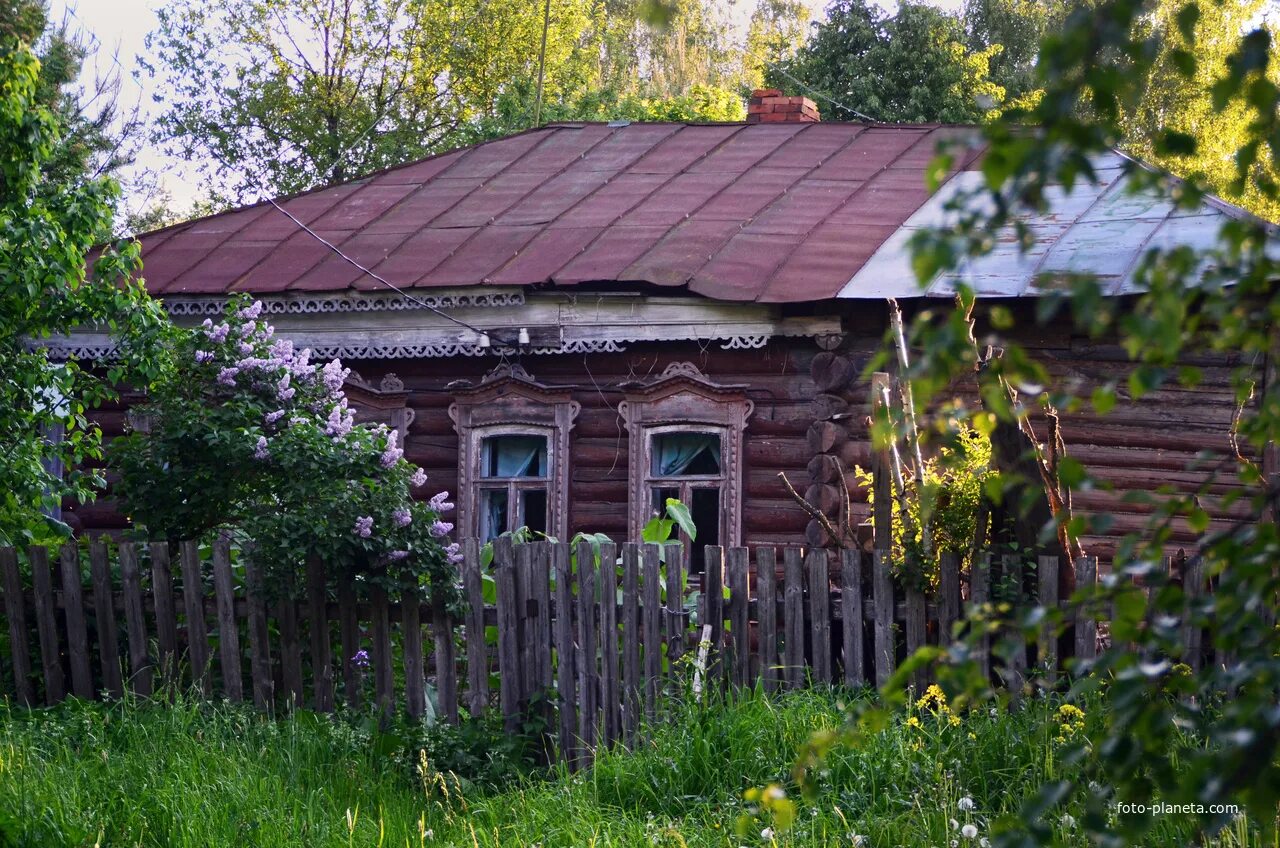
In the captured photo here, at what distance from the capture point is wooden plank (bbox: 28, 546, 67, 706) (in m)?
7.01

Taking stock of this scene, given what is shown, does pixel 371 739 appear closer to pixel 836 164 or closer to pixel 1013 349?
pixel 1013 349

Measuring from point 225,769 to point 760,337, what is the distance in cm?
520

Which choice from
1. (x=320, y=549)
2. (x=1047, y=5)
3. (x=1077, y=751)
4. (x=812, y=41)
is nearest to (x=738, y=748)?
(x=320, y=549)

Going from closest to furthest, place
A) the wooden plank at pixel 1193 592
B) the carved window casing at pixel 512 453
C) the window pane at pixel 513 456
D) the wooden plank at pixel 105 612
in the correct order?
the wooden plank at pixel 1193 592, the wooden plank at pixel 105 612, the carved window casing at pixel 512 453, the window pane at pixel 513 456

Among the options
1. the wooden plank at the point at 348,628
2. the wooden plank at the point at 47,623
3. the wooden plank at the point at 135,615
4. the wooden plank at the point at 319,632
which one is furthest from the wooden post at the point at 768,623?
the wooden plank at the point at 47,623

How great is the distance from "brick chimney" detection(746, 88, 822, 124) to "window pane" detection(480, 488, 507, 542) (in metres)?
5.39

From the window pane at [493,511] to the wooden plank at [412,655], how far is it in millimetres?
3719

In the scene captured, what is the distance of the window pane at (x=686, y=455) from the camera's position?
998cm

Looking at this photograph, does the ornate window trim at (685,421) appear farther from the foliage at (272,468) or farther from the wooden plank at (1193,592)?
the wooden plank at (1193,592)

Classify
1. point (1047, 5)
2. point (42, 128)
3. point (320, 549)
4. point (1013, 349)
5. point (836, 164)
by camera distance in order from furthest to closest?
point (1047, 5) < point (836, 164) < point (42, 128) < point (320, 549) < point (1013, 349)

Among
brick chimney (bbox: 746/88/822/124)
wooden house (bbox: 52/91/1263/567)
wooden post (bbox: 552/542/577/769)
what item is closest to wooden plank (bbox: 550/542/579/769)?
wooden post (bbox: 552/542/577/769)

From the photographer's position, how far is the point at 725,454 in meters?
9.77

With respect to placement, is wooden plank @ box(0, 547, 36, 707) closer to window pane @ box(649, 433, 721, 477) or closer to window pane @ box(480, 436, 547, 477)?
window pane @ box(480, 436, 547, 477)

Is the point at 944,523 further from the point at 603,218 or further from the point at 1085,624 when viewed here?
the point at 603,218
